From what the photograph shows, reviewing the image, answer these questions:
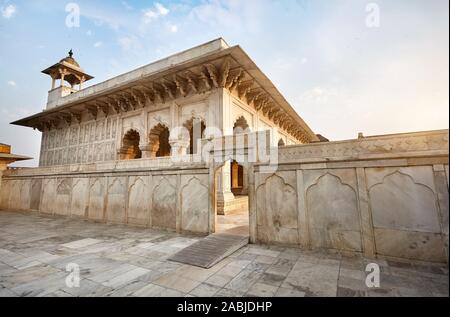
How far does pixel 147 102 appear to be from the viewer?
11047 millimetres

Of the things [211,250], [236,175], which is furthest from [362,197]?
[236,175]

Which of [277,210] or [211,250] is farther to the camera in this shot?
[277,210]

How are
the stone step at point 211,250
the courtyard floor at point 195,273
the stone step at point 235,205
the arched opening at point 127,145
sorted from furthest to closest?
1. the arched opening at point 127,145
2. the stone step at point 235,205
3. the stone step at point 211,250
4. the courtyard floor at point 195,273

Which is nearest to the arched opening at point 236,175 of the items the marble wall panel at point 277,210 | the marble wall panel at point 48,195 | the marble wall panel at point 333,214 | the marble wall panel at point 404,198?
the marble wall panel at point 48,195

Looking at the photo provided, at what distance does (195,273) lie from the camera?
10.8 feet

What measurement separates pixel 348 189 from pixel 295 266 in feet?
5.90

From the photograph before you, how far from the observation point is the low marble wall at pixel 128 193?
19.2 ft

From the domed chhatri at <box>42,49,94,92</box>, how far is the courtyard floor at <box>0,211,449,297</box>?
16125 mm

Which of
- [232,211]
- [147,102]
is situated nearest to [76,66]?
[147,102]

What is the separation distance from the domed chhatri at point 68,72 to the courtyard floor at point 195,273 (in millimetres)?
16125

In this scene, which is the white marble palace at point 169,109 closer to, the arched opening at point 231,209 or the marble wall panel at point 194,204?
the arched opening at point 231,209

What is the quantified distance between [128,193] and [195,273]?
16.0ft

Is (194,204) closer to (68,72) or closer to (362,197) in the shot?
(362,197)
